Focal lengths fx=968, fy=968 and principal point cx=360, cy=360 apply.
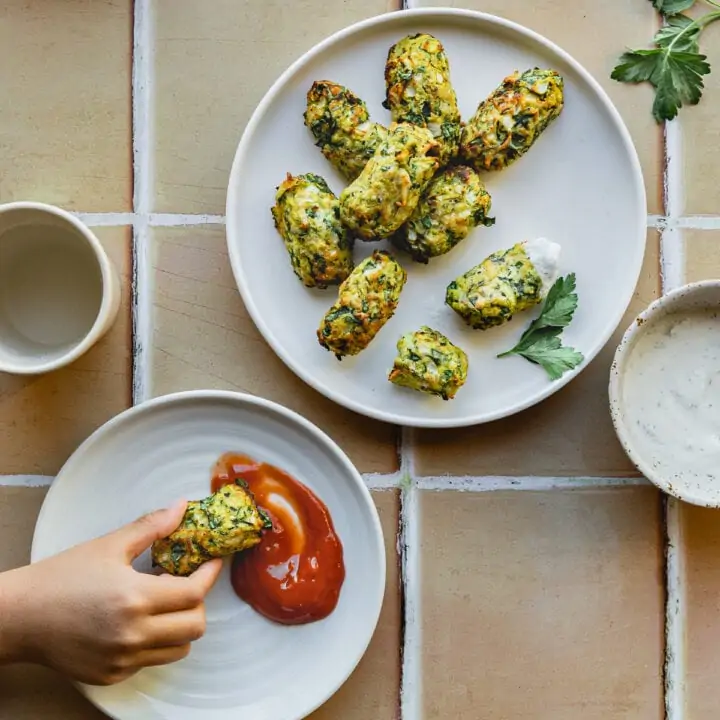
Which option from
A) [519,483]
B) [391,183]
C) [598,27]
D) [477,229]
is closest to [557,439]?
[519,483]

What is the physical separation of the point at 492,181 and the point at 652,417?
340 mm

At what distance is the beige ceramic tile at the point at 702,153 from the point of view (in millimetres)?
1223

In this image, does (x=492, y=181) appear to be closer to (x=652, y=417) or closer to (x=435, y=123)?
(x=435, y=123)

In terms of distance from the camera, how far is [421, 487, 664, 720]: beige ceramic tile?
1.22 metres

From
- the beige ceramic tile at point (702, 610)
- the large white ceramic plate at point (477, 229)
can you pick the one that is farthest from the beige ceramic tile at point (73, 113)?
the beige ceramic tile at point (702, 610)

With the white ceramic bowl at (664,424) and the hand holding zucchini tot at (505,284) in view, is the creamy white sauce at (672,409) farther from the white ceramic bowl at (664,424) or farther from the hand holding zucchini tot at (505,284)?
the hand holding zucchini tot at (505,284)

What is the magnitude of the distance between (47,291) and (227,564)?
1.29ft

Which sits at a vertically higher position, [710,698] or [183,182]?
[183,182]

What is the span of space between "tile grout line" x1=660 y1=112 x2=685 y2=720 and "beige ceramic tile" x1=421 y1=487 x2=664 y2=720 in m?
0.03

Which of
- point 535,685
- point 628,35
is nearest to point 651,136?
point 628,35

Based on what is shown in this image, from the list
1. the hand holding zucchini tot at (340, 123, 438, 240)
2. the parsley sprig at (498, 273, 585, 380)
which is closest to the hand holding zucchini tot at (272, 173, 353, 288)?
the hand holding zucchini tot at (340, 123, 438, 240)

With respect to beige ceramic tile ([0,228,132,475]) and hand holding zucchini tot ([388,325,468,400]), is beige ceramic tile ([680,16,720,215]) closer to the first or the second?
hand holding zucchini tot ([388,325,468,400])

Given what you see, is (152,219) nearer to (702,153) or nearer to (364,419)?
(364,419)

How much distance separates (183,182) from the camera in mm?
1210
